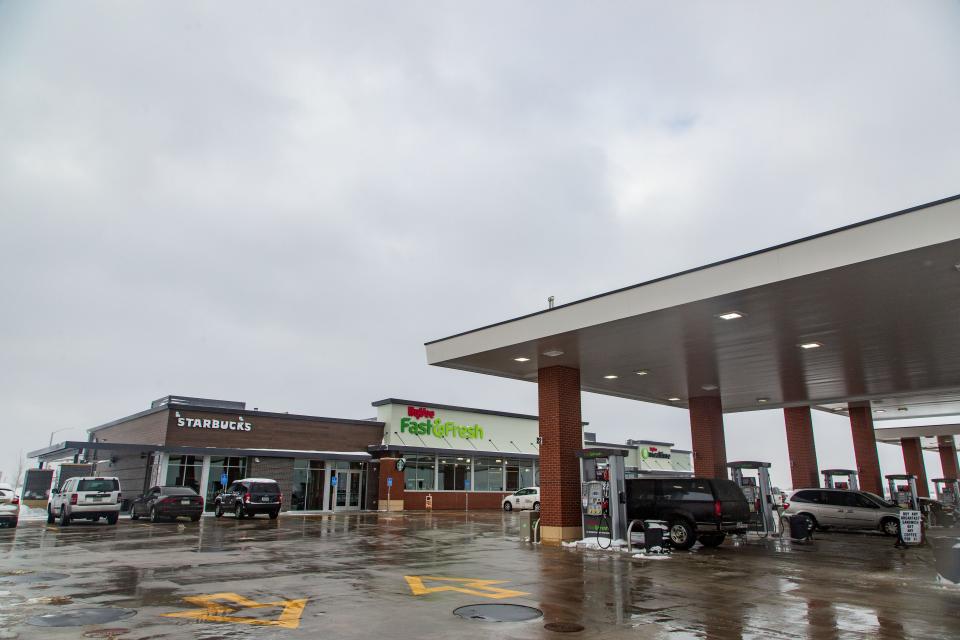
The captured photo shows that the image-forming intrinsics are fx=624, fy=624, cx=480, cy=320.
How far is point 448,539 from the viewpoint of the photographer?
18.7 metres

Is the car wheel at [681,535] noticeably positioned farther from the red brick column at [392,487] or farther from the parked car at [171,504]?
the red brick column at [392,487]

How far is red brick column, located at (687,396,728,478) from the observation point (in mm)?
25422

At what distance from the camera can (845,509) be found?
73.9ft

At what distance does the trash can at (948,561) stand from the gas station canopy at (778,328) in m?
4.70

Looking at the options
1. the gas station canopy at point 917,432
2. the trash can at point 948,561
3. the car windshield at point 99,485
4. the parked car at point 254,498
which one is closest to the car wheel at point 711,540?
the trash can at point 948,561

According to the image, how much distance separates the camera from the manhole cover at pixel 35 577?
9863mm

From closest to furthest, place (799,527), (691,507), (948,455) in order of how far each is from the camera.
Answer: (691,507) → (799,527) → (948,455)

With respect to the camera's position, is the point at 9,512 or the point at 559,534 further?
the point at 9,512

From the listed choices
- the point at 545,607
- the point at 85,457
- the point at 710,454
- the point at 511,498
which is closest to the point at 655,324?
the point at 545,607

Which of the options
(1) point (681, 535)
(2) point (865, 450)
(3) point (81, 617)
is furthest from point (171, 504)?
(2) point (865, 450)

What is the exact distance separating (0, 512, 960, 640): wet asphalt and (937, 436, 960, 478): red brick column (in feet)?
113

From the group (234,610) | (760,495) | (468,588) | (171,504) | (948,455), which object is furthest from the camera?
(948,455)

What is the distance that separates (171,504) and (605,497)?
19166 millimetres

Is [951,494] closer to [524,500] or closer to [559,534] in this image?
[524,500]
